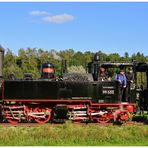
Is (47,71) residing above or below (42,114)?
above

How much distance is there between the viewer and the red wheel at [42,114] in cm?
1452

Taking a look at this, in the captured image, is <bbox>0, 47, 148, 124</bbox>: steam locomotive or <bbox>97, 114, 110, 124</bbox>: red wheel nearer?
<bbox>0, 47, 148, 124</bbox>: steam locomotive

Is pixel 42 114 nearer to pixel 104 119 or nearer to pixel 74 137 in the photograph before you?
pixel 104 119

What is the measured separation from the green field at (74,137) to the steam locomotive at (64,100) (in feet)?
9.47

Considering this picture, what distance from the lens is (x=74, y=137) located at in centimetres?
1091

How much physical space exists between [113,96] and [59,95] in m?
2.06

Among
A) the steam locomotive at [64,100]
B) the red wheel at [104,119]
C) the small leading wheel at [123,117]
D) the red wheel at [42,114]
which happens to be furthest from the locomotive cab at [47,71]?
the small leading wheel at [123,117]

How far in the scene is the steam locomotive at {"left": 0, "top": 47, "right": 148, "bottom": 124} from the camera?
47.4ft

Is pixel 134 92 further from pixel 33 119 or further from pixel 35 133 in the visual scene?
pixel 35 133

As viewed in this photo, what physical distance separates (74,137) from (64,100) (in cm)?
372

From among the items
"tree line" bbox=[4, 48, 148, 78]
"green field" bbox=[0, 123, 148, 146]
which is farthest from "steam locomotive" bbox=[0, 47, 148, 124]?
"tree line" bbox=[4, 48, 148, 78]

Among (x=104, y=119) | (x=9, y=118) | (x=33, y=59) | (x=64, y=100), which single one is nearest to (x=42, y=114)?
(x=64, y=100)

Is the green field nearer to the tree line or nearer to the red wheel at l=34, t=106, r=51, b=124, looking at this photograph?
the red wheel at l=34, t=106, r=51, b=124

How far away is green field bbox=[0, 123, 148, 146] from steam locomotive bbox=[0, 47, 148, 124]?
289 cm
